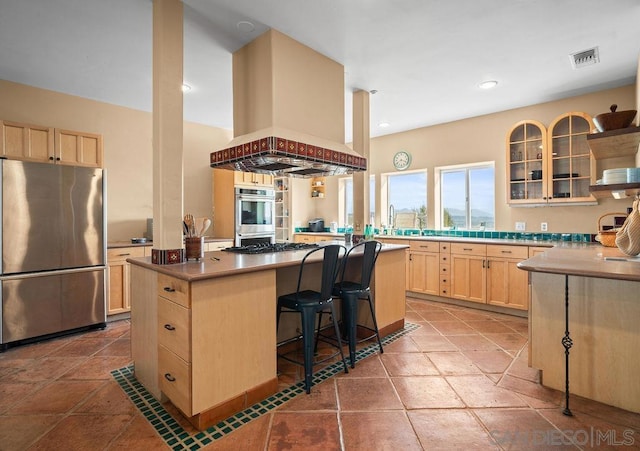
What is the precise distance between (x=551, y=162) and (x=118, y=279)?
5.56 m

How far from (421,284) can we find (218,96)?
381cm

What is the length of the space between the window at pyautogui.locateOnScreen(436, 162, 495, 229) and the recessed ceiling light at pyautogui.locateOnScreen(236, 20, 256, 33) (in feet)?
12.3

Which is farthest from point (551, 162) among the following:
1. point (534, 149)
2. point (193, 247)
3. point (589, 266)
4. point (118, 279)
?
point (118, 279)

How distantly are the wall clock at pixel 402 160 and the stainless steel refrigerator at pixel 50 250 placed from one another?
4.46m

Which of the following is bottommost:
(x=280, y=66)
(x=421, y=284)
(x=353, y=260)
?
(x=421, y=284)

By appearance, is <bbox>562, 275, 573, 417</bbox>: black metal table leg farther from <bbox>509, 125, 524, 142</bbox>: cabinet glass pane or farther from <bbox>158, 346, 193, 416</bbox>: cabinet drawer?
<bbox>509, 125, 524, 142</bbox>: cabinet glass pane

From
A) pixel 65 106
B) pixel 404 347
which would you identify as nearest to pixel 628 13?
pixel 404 347

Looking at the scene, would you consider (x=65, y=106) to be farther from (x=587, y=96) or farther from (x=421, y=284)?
(x=587, y=96)

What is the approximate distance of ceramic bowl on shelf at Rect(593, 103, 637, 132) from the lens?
2528 mm

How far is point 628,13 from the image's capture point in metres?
2.46

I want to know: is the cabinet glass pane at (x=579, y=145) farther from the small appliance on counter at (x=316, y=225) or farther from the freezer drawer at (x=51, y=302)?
the freezer drawer at (x=51, y=302)

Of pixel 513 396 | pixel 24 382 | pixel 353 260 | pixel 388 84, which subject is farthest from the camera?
pixel 388 84

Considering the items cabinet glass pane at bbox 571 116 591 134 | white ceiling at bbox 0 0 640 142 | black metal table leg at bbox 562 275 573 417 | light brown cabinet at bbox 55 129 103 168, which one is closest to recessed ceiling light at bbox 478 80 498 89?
white ceiling at bbox 0 0 640 142

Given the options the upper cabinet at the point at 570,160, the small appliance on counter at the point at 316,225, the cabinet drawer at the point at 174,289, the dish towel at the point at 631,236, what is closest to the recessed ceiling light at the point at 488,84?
the upper cabinet at the point at 570,160
